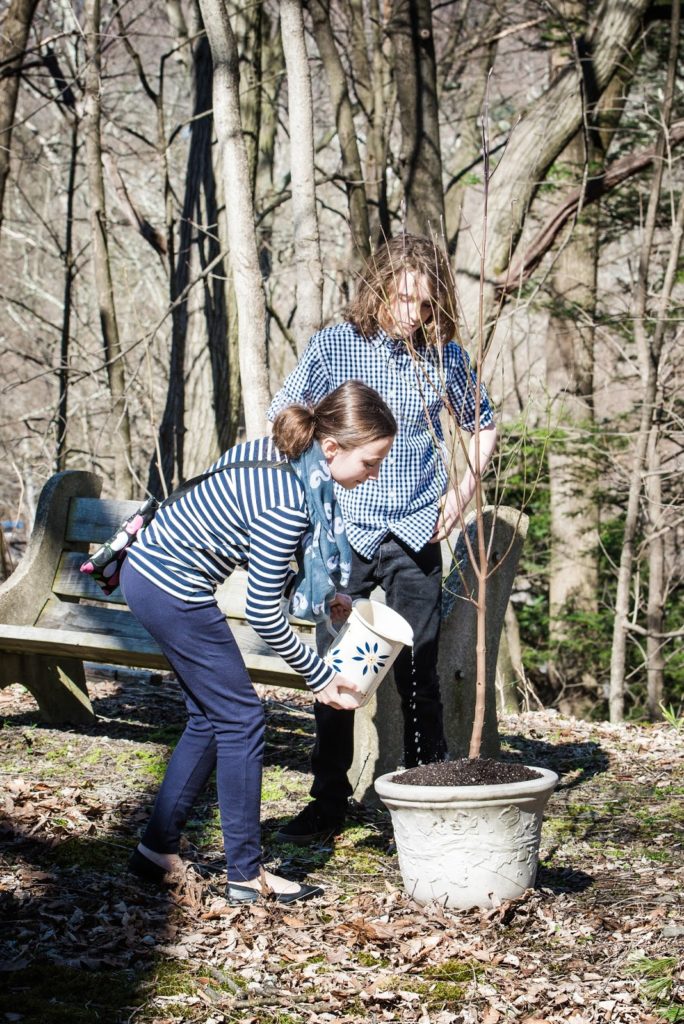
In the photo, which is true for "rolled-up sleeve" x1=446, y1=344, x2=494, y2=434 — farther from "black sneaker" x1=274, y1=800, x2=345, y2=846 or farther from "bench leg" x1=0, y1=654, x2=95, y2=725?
"bench leg" x1=0, y1=654, x2=95, y2=725

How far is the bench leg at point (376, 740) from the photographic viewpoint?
169 inches

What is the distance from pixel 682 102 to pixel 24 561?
7.68 metres

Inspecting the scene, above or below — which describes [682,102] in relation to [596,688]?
above

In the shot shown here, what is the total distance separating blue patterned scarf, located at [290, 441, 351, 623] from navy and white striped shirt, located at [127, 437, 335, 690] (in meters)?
0.04

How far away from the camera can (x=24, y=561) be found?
16.8ft

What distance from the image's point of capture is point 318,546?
313 cm

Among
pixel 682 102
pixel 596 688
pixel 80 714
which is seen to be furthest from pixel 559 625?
pixel 80 714

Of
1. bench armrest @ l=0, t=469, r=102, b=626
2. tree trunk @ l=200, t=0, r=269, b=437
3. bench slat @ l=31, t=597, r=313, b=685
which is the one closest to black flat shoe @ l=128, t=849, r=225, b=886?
bench slat @ l=31, t=597, r=313, b=685

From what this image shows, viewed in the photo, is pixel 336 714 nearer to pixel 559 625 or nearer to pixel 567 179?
pixel 559 625

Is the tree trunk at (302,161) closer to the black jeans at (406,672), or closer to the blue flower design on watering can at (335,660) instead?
the black jeans at (406,672)

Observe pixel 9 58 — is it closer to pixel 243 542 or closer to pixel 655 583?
pixel 243 542

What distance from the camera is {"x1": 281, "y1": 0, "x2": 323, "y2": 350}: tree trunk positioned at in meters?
5.77

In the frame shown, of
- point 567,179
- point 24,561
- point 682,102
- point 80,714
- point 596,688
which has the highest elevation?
point 682,102

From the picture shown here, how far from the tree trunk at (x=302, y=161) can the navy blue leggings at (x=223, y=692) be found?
2.93 metres
